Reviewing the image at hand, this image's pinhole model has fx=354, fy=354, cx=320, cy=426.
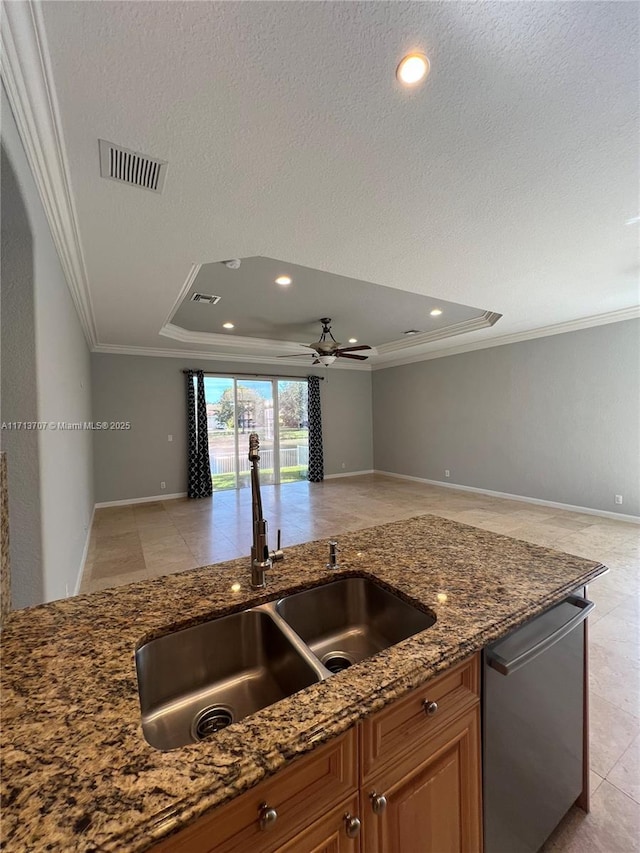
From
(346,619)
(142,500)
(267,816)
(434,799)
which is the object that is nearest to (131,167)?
(346,619)

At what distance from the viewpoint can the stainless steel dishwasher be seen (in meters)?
0.97

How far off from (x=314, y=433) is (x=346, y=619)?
6.27m

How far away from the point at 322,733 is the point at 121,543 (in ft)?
13.5

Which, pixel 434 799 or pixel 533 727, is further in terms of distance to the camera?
pixel 533 727

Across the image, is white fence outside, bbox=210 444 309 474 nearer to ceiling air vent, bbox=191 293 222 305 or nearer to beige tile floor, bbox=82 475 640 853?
beige tile floor, bbox=82 475 640 853

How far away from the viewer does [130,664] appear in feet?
2.63

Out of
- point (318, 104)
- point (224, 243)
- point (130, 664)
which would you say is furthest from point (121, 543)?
point (318, 104)

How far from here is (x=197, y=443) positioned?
20.5 feet

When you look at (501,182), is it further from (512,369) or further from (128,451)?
(128,451)

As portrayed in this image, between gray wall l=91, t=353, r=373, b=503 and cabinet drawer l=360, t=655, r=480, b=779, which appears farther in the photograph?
gray wall l=91, t=353, r=373, b=503

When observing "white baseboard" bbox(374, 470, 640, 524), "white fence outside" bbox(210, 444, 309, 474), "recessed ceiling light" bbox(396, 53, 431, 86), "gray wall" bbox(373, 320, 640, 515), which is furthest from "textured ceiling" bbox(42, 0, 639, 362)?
"white fence outside" bbox(210, 444, 309, 474)

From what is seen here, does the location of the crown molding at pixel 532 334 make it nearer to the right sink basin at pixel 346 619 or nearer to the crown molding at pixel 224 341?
the crown molding at pixel 224 341

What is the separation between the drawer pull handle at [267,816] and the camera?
59 cm

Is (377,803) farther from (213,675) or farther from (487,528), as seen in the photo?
(487,528)
